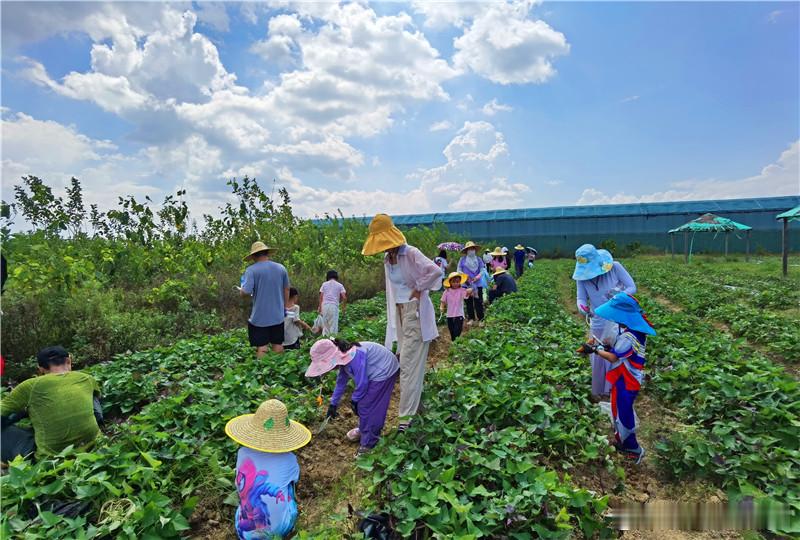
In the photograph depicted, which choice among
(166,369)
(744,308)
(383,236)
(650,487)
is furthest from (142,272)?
(744,308)

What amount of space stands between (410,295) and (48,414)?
10.4 feet

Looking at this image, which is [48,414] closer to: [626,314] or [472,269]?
[626,314]

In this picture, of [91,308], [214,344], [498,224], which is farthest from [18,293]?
[498,224]

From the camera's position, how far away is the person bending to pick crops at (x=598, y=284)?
15.0 ft

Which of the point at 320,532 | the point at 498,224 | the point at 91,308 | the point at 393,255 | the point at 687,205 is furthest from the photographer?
the point at 498,224

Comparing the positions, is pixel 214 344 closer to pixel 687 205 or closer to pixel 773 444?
pixel 773 444

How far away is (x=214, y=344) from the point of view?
6.72 m

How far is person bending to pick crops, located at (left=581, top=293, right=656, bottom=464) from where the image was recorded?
11.5 ft

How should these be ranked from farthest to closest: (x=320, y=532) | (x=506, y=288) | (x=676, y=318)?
(x=506, y=288), (x=676, y=318), (x=320, y=532)

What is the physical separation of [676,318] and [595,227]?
33.8 metres

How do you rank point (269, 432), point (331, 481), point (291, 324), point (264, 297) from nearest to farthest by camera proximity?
1. point (269, 432)
2. point (331, 481)
3. point (264, 297)
4. point (291, 324)

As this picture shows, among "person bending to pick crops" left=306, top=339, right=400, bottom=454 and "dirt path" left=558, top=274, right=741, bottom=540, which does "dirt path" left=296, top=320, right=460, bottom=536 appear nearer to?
"person bending to pick crops" left=306, top=339, right=400, bottom=454

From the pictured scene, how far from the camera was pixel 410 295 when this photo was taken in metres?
4.09

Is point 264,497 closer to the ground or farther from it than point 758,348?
farther from it
